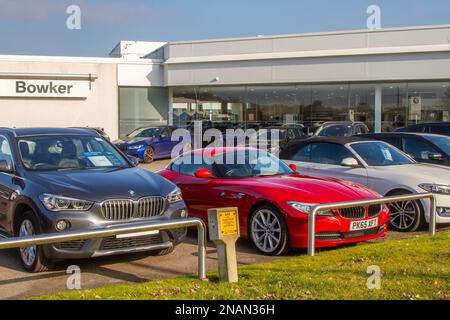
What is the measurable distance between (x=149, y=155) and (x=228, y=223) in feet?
59.7

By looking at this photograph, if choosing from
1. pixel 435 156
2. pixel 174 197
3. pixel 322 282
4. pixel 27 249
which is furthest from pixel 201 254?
pixel 435 156

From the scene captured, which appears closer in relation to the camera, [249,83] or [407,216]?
[407,216]

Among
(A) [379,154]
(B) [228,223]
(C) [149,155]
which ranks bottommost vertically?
(C) [149,155]

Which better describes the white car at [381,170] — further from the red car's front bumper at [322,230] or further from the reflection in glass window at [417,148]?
the red car's front bumper at [322,230]

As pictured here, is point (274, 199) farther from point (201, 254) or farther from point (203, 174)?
point (201, 254)

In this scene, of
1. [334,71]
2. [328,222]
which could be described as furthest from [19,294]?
[334,71]

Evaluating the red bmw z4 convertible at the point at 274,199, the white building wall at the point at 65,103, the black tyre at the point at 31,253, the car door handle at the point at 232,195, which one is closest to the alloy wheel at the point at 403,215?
the red bmw z4 convertible at the point at 274,199

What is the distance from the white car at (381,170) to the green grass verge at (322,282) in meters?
2.32

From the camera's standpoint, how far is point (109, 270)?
680 centimetres

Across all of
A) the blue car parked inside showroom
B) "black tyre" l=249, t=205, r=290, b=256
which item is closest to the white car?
"black tyre" l=249, t=205, r=290, b=256

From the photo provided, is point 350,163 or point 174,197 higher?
point 350,163

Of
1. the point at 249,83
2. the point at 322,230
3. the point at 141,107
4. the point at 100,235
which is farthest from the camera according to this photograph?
the point at 141,107

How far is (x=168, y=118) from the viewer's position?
3241 centimetres
